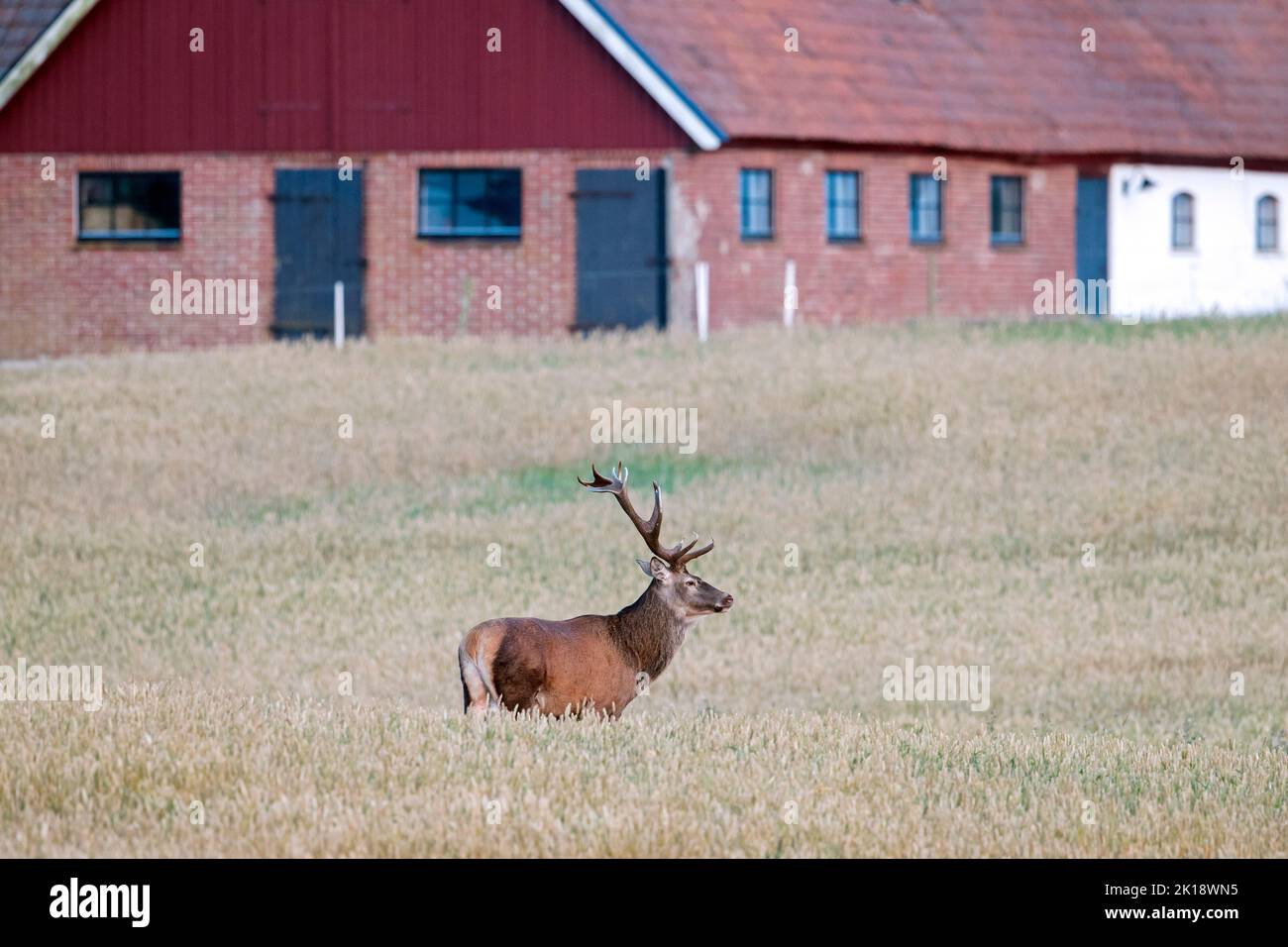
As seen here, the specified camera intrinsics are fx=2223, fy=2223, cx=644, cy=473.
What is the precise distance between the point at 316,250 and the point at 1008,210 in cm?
1097

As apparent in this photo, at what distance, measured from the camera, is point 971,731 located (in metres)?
12.1

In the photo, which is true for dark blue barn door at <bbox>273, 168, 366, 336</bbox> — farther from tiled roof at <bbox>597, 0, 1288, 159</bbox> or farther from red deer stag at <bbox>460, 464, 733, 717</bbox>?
red deer stag at <bbox>460, 464, 733, 717</bbox>

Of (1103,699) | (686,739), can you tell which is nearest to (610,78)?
(1103,699)

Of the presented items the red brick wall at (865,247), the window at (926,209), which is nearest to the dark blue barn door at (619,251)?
the red brick wall at (865,247)

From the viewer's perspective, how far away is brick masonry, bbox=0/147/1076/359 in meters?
30.8

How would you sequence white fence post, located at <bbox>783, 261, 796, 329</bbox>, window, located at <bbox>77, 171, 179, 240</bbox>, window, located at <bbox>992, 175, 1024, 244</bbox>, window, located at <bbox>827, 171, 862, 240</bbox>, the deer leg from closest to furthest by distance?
the deer leg → white fence post, located at <bbox>783, 261, 796, 329</bbox> → window, located at <bbox>77, 171, 179, 240</bbox> → window, located at <bbox>827, 171, 862, 240</bbox> → window, located at <bbox>992, 175, 1024, 244</bbox>

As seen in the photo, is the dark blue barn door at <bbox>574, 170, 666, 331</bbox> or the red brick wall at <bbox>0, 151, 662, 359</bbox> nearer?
the dark blue barn door at <bbox>574, 170, 666, 331</bbox>

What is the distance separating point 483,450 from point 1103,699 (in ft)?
32.9

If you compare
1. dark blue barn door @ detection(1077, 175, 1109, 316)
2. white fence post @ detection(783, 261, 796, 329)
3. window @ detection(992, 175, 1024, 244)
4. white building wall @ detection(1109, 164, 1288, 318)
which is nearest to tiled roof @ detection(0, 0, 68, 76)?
white fence post @ detection(783, 261, 796, 329)

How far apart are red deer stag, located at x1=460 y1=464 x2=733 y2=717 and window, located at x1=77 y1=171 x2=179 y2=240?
22.5 m

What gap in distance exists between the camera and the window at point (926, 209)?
3359 cm

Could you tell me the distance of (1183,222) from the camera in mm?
37500
